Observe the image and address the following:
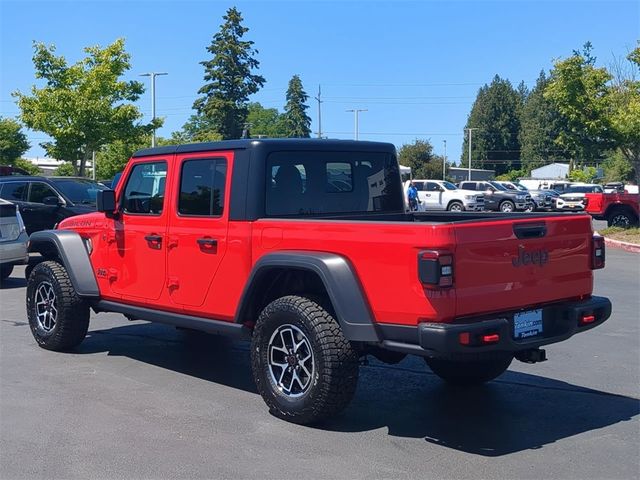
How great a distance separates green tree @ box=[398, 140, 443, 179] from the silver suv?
212 ft

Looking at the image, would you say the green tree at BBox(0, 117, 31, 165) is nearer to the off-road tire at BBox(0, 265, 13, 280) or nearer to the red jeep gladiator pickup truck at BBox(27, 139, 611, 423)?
the off-road tire at BBox(0, 265, 13, 280)

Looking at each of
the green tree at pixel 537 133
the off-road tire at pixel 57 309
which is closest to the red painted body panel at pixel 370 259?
the off-road tire at pixel 57 309

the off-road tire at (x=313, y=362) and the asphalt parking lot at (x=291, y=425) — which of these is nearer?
the asphalt parking lot at (x=291, y=425)

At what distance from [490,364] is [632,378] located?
4.85 feet

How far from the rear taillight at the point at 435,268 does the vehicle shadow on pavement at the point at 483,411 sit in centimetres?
119

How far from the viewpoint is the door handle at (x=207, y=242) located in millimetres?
6031

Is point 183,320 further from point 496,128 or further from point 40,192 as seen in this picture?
point 496,128

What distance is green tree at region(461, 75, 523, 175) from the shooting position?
103 metres

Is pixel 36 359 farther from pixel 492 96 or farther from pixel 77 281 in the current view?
pixel 492 96

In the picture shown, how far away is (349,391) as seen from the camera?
520cm

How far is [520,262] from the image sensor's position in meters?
5.10

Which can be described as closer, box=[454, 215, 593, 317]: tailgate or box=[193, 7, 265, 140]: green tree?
box=[454, 215, 593, 317]: tailgate

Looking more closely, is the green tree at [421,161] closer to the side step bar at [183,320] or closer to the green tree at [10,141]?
the green tree at [10,141]

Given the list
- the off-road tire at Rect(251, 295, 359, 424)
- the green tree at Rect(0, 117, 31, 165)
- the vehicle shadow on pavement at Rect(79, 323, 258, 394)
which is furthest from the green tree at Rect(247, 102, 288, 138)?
the off-road tire at Rect(251, 295, 359, 424)
